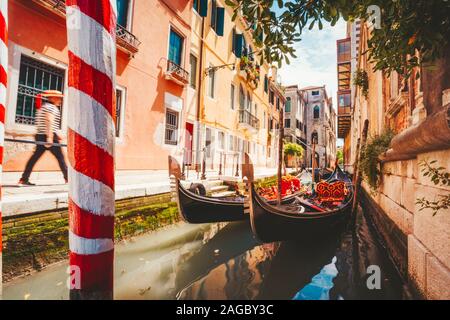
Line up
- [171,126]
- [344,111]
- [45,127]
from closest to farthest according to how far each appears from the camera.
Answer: [45,127] < [171,126] < [344,111]

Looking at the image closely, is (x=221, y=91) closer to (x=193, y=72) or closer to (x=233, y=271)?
(x=193, y=72)

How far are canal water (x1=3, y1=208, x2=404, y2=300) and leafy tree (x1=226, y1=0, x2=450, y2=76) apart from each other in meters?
2.41

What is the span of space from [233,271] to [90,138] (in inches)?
109

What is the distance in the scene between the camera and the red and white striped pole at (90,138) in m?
0.97

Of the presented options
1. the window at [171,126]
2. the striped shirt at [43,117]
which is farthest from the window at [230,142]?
the striped shirt at [43,117]

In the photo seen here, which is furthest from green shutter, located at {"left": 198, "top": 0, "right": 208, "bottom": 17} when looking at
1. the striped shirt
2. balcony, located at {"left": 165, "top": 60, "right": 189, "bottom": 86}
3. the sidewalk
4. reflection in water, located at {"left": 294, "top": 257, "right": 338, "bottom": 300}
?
reflection in water, located at {"left": 294, "top": 257, "right": 338, "bottom": 300}

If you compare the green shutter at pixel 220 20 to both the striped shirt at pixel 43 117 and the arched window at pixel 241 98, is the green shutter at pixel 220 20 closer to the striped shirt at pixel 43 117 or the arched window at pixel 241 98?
the arched window at pixel 241 98

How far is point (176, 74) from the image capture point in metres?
7.38

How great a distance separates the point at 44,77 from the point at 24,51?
0.47 meters

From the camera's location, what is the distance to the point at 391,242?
12.9 ft

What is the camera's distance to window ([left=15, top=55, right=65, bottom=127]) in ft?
13.2

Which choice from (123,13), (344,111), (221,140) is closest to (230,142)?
(221,140)

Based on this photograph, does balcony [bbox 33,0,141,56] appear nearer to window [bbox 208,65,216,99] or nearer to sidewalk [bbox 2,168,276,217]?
sidewalk [bbox 2,168,276,217]

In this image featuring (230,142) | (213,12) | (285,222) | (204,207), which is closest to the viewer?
(285,222)
